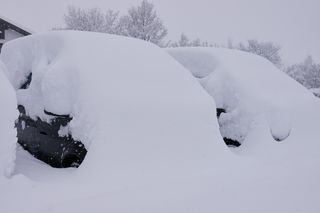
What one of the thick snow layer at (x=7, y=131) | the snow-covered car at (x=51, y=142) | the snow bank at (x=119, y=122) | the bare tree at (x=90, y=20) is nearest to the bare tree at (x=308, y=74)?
the bare tree at (x=90, y=20)

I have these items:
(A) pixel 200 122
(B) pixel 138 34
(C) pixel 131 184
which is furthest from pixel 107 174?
(B) pixel 138 34

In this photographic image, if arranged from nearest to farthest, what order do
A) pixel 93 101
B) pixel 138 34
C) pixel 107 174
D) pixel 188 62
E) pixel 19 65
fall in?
pixel 107 174 < pixel 93 101 < pixel 19 65 < pixel 188 62 < pixel 138 34

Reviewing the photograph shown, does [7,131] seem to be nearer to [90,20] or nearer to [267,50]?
[90,20]

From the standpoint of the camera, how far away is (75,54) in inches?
131

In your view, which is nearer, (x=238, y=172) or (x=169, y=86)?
(x=238, y=172)

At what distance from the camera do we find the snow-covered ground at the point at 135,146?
2.46m

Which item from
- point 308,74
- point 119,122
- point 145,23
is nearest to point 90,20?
point 145,23

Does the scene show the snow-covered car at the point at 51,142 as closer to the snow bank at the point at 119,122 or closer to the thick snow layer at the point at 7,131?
the snow bank at the point at 119,122

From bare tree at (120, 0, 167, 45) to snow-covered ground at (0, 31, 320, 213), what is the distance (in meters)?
19.9

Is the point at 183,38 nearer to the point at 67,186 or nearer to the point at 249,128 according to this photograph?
the point at 249,128

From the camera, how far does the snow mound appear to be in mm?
4492

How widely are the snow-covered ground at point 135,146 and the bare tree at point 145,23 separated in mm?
19942

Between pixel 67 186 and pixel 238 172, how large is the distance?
5.11 feet

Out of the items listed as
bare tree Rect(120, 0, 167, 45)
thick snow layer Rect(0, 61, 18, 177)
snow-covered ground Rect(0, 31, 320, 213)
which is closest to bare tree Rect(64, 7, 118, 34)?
bare tree Rect(120, 0, 167, 45)
